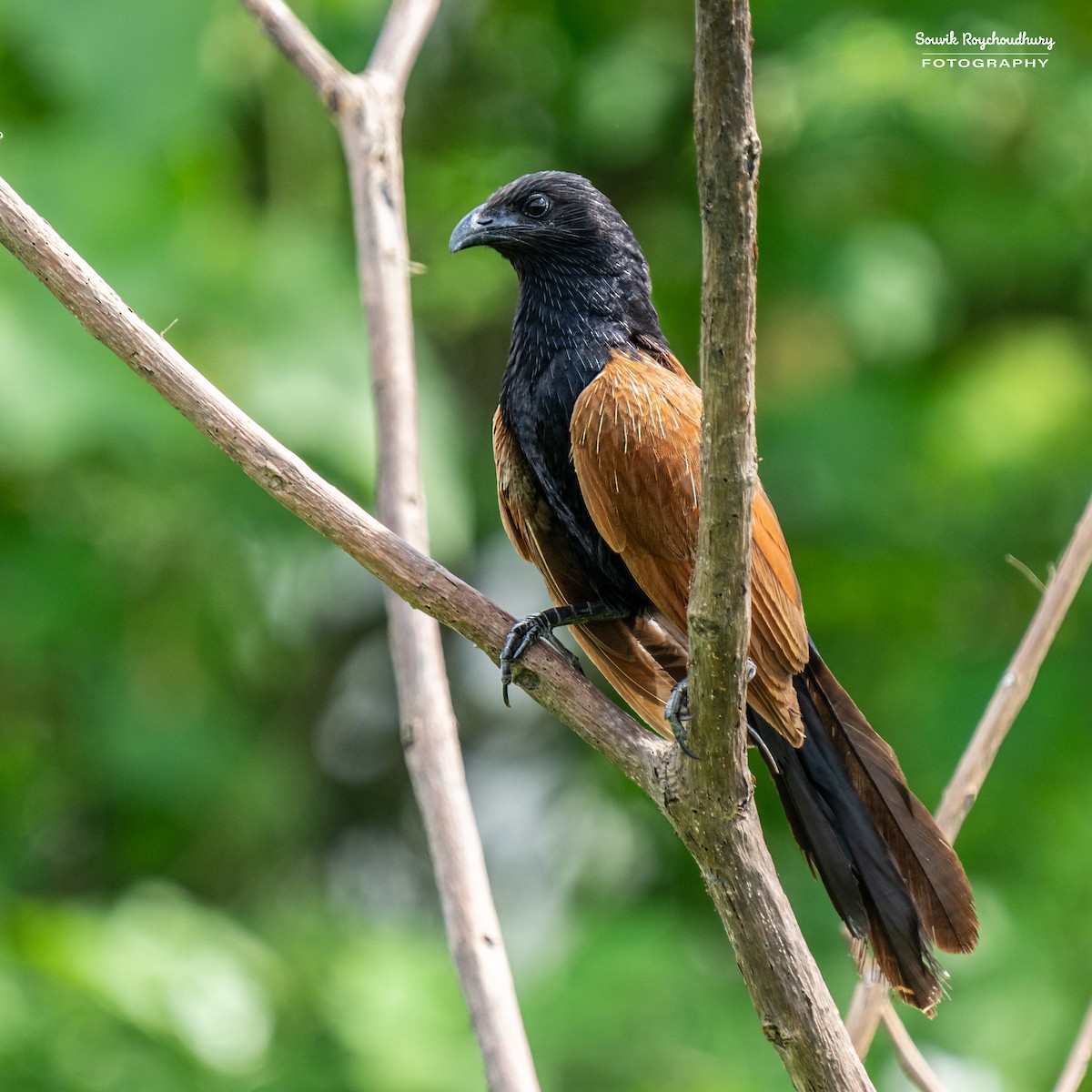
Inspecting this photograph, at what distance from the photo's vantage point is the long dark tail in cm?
190

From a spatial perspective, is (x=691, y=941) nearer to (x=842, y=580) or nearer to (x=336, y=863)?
(x=842, y=580)

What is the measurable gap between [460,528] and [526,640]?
83.0 inches

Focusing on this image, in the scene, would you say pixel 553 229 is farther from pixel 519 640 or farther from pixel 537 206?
pixel 519 640

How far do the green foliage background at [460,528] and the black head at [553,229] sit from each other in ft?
4.46

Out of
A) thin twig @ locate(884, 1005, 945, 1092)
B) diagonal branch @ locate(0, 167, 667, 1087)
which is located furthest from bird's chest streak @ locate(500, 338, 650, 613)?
thin twig @ locate(884, 1005, 945, 1092)

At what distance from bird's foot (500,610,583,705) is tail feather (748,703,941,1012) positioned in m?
Answer: 0.34

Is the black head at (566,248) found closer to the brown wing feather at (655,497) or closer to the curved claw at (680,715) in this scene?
the brown wing feather at (655,497)

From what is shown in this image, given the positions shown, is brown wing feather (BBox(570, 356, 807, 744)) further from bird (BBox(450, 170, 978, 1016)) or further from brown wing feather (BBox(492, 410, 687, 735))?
brown wing feather (BBox(492, 410, 687, 735))

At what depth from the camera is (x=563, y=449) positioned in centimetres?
231

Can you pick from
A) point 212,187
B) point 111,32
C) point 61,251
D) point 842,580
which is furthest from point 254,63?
point 61,251

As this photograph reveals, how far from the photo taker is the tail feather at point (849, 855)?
189 centimetres

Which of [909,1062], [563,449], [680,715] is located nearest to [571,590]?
[563,449]

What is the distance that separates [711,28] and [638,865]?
4056 millimetres

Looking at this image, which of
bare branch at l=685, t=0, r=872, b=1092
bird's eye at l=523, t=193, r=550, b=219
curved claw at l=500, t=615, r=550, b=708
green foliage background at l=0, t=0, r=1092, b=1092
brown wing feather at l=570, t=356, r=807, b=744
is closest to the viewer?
bare branch at l=685, t=0, r=872, b=1092
